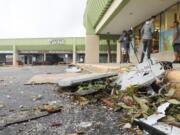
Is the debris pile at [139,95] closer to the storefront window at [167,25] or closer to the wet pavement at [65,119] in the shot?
the wet pavement at [65,119]

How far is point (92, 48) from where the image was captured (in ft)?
103

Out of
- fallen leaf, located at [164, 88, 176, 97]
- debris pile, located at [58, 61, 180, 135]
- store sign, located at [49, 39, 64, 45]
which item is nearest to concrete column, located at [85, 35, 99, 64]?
store sign, located at [49, 39, 64, 45]

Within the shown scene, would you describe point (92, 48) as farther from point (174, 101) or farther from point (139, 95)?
point (174, 101)

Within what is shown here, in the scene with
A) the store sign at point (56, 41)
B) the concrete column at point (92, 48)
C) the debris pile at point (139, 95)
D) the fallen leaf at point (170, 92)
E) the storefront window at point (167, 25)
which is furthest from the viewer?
the store sign at point (56, 41)

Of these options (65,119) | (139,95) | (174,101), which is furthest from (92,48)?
(174,101)

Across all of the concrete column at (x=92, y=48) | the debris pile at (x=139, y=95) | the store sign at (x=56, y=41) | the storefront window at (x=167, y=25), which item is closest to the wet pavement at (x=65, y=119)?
the debris pile at (x=139, y=95)

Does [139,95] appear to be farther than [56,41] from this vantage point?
No

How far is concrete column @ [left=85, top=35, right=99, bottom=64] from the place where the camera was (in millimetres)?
31078

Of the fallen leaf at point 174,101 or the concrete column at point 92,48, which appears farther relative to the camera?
the concrete column at point 92,48

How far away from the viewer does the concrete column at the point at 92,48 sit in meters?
31.1

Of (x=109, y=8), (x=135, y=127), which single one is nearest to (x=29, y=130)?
(x=135, y=127)

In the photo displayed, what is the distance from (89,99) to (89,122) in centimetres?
143

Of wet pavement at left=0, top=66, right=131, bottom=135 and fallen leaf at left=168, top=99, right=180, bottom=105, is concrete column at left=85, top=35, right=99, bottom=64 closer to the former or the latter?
wet pavement at left=0, top=66, right=131, bottom=135

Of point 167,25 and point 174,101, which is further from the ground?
point 167,25
